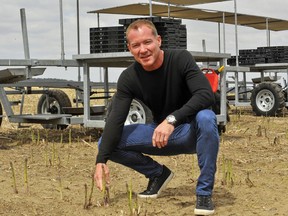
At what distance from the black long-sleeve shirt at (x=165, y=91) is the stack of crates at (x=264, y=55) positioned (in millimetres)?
9560

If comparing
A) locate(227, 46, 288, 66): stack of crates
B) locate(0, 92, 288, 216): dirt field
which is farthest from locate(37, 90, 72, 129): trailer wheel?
locate(227, 46, 288, 66): stack of crates

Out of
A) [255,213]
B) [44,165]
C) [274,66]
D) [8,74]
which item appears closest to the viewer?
[255,213]

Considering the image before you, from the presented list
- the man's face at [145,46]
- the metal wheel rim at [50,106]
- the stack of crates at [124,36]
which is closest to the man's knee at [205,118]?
the man's face at [145,46]

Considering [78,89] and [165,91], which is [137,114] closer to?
[78,89]

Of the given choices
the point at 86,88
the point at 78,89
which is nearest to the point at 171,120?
the point at 86,88

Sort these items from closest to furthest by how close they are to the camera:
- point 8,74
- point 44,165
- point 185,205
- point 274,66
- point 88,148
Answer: point 185,205 → point 44,165 → point 88,148 → point 8,74 → point 274,66

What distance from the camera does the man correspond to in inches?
145

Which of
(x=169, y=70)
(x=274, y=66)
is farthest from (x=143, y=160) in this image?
(x=274, y=66)

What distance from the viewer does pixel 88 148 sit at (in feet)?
23.6

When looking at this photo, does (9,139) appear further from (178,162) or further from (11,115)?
(178,162)

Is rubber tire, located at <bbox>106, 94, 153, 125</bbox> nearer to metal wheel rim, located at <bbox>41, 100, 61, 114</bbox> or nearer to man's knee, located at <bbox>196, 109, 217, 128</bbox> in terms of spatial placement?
metal wheel rim, located at <bbox>41, 100, 61, 114</bbox>

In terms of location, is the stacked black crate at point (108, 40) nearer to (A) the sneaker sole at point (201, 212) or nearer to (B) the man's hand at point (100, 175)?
(B) the man's hand at point (100, 175)

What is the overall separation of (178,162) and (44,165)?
1.33m

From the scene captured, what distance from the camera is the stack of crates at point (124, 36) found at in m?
7.46
